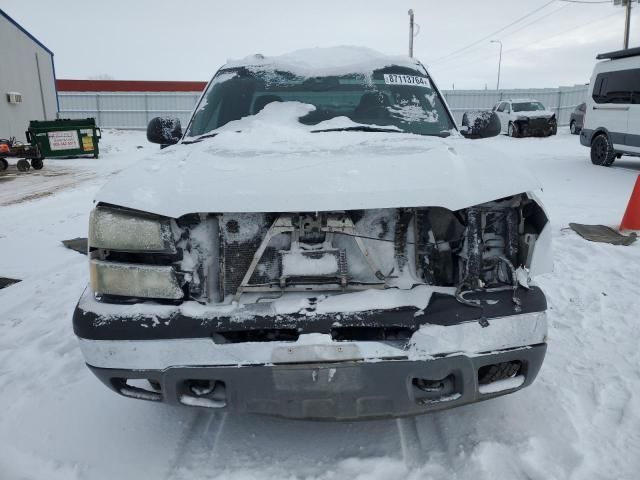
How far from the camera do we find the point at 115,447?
1974mm

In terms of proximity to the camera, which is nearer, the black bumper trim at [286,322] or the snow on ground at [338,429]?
the black bumper trim at [286,322]

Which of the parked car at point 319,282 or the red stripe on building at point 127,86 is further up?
the red stripe on building at point 127,86

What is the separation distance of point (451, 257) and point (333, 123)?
4.12ft

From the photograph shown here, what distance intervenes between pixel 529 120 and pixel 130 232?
20.1 m

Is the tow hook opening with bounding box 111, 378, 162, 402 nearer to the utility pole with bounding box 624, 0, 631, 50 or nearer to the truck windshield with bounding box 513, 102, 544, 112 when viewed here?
the truck windshield with bounding box 513, 102, 544, 112

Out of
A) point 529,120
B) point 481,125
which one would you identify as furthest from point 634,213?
point 529,120

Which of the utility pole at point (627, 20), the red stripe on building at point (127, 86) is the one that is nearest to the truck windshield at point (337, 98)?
the utility pole at point (627, 20)

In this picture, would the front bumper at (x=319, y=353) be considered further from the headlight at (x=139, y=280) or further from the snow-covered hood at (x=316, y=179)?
the snow-covered hood at (x=316, y=179)

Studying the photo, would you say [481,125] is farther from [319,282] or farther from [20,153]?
[20,153]

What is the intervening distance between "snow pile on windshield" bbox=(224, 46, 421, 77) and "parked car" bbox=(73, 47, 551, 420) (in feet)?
4.61

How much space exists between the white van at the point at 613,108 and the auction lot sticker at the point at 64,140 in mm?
14097

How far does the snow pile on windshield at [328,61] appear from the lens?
10.6ft

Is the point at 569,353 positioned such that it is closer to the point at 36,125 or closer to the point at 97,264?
the point at 97,264

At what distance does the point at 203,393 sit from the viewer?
1673 mm
